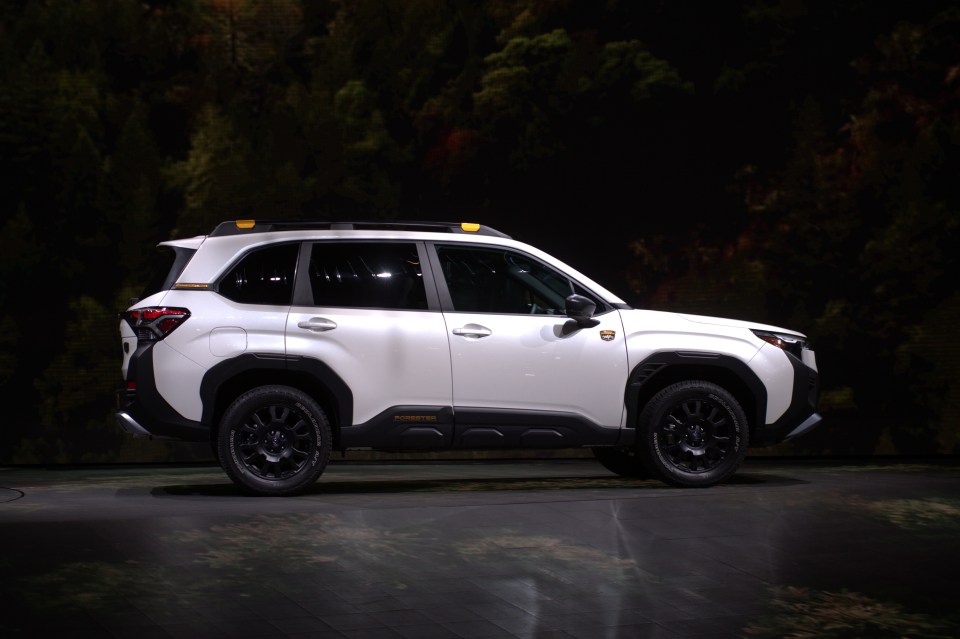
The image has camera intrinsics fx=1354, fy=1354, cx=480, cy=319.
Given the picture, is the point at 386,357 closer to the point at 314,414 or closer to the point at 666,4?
the point at 314,414

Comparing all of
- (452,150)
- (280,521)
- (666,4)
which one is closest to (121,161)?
(452,150)

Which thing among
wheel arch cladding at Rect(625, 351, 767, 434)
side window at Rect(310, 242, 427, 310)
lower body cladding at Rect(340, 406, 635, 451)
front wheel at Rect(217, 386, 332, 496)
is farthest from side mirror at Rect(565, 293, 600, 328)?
front wheel at Rect(217, 386, 332, 496)

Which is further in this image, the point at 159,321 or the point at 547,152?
the point at 547,152

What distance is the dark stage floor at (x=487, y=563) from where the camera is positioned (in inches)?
228

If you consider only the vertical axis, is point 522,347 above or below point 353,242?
below

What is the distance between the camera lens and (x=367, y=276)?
29.2ft

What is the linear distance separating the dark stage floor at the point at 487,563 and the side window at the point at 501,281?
127cm

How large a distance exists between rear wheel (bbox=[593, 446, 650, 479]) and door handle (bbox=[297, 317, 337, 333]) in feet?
8.54

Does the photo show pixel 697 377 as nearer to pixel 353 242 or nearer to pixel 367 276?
pixel 367 276

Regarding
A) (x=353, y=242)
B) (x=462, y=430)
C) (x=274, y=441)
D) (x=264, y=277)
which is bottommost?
(x=274, y=441)

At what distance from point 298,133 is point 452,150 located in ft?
4.78

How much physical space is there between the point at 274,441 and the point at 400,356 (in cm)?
98

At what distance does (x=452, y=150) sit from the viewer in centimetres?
1287

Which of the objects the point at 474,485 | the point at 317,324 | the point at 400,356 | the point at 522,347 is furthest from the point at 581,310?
the point at 474,485
